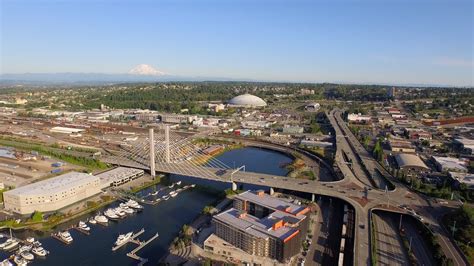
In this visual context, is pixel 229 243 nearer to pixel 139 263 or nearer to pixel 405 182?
pixel 139 263

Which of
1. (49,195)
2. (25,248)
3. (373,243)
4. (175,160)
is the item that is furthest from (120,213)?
(373,243)

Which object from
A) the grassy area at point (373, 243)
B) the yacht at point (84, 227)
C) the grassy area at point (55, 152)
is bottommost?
the yacht at point (84, 227)

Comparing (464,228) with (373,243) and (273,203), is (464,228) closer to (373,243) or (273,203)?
(373,243)

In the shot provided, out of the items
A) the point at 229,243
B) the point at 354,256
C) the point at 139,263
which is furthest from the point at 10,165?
the point at 354,256

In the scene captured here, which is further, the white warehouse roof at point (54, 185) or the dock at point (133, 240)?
the white warehouse roof at point (54, 185)

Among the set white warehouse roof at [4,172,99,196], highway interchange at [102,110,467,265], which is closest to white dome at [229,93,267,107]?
highway interchange at [102,110,467,265]

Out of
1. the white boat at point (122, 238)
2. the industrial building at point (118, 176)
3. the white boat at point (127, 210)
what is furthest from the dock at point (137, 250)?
the industrial building at point (118, 176)

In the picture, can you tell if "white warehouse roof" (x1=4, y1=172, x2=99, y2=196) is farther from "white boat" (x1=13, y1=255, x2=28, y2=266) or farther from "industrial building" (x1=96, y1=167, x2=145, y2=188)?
"white boat" (x1=13, y1=255, x2=28, y2=266)

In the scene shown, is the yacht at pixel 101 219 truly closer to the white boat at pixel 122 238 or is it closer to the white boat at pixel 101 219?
the white boat at pixel 101 219
